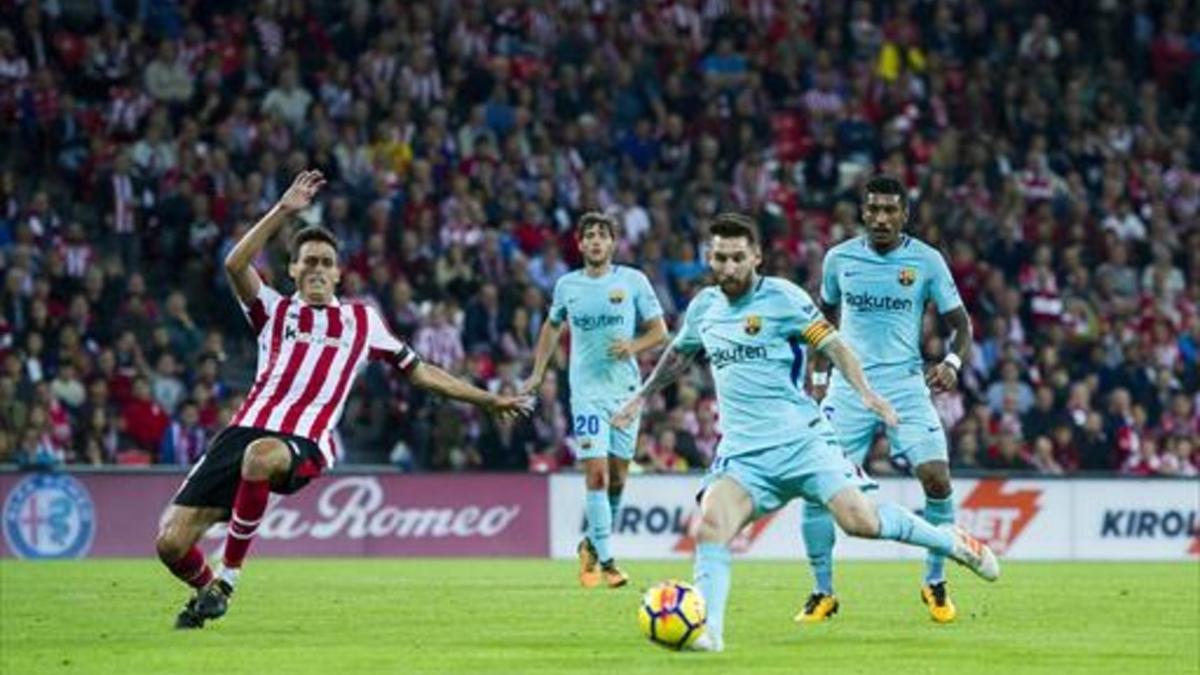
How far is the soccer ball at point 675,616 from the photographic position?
12.7m

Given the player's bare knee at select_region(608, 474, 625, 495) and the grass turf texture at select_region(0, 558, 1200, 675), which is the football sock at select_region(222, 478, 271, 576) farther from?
the player's bare knee at select_region(608, 474, 625, 495)

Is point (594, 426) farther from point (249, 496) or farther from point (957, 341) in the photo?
point (249, 496)

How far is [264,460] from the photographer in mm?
14445

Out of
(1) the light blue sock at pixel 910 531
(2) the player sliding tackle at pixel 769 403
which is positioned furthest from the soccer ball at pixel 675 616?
(1) the light blue sock at pixel 910 531

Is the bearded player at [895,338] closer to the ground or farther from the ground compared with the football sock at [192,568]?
farther from the ground

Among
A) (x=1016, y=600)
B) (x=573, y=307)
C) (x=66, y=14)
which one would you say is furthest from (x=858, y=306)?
(x=66, y=14)

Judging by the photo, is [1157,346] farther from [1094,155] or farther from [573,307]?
[573,307]

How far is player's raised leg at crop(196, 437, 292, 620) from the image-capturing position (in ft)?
47.5

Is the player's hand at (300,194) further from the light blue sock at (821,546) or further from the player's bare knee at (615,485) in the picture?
the player's bare knee at (615,485)

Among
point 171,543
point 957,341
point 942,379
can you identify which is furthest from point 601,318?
point 171,543

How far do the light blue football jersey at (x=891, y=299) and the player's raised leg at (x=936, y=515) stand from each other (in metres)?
0.63

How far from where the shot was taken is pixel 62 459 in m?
25.6

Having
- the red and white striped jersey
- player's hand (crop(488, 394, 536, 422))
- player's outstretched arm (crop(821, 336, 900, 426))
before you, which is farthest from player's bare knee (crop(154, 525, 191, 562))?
player's outstretched arm (crop(821, 336, 900, 426))

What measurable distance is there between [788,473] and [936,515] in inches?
107
